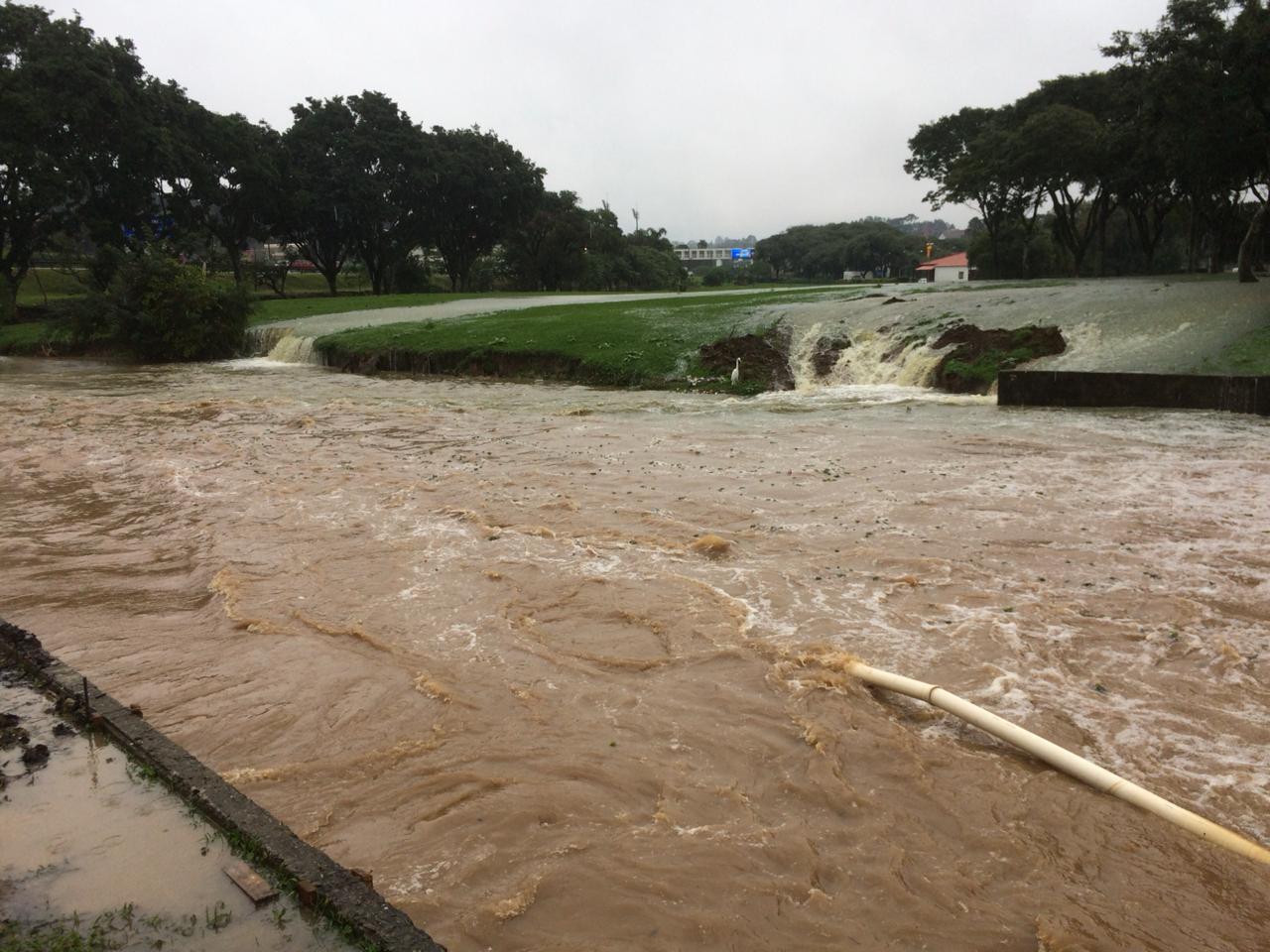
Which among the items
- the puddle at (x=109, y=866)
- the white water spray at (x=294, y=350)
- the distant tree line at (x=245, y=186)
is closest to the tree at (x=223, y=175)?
the distant tree line at (x=245, y=186)

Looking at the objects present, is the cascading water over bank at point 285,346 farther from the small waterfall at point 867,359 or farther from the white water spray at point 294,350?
the small waterfall at point 867,359

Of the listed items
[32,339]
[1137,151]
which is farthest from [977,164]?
[32,339]

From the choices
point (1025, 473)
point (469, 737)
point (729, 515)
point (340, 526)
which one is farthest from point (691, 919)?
point (1025, 473)

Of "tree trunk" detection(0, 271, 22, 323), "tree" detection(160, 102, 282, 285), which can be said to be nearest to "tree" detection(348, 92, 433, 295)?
"tree" detection(160, 102, 282, 285)

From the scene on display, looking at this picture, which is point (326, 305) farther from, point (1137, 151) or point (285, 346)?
point (1137, 151)

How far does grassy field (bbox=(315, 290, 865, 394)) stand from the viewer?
79.3 feet

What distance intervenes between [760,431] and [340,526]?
8.65m

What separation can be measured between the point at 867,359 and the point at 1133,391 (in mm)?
6792

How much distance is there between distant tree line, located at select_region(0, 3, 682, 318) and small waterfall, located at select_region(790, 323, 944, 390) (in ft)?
84.2

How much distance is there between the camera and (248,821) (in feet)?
11.3

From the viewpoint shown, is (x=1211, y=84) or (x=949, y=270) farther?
(x=949, y=270)

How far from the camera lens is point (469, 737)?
5188 millimetres

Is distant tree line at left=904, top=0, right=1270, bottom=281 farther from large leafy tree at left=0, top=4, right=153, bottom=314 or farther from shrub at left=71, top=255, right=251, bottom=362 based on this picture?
large leafy tree at left=0, top=4, right=153, bottom=314

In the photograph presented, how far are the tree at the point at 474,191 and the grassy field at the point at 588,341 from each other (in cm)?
3034
